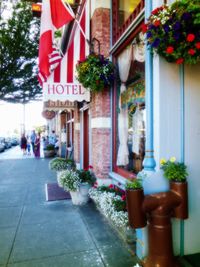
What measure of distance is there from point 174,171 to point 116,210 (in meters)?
1.42

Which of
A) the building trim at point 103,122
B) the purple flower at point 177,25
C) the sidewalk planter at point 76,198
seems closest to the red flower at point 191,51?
the purple flower at point 177,25

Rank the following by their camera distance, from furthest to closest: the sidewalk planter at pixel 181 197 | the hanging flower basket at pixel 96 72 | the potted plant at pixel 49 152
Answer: the potted plant at pixel 49 152, the hanging flower basket at pixel 96 72, the sidewalk planter at pixel 181 197

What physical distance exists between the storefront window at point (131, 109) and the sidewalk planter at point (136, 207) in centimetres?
160

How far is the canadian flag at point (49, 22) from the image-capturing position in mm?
5121

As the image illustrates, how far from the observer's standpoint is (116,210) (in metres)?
3.91

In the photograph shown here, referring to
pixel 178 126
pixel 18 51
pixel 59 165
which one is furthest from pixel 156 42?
pixel 18 51

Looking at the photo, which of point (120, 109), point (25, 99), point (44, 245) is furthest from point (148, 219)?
point (25, 99)

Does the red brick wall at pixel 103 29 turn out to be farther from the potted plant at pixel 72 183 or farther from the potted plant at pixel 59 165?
the potted plant at pixel 59 165

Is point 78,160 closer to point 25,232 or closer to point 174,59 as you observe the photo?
point 25,232

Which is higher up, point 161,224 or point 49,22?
point 49,22

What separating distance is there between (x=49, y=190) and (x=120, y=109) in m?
3.56

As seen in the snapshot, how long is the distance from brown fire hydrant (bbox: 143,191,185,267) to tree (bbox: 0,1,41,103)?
14.3 metres

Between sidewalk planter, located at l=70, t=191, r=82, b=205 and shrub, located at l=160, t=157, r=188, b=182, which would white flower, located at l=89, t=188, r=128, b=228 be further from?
shrub, located at l=160, t=157, r=188, b=182

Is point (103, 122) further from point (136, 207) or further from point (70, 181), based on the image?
point (136, 207)
